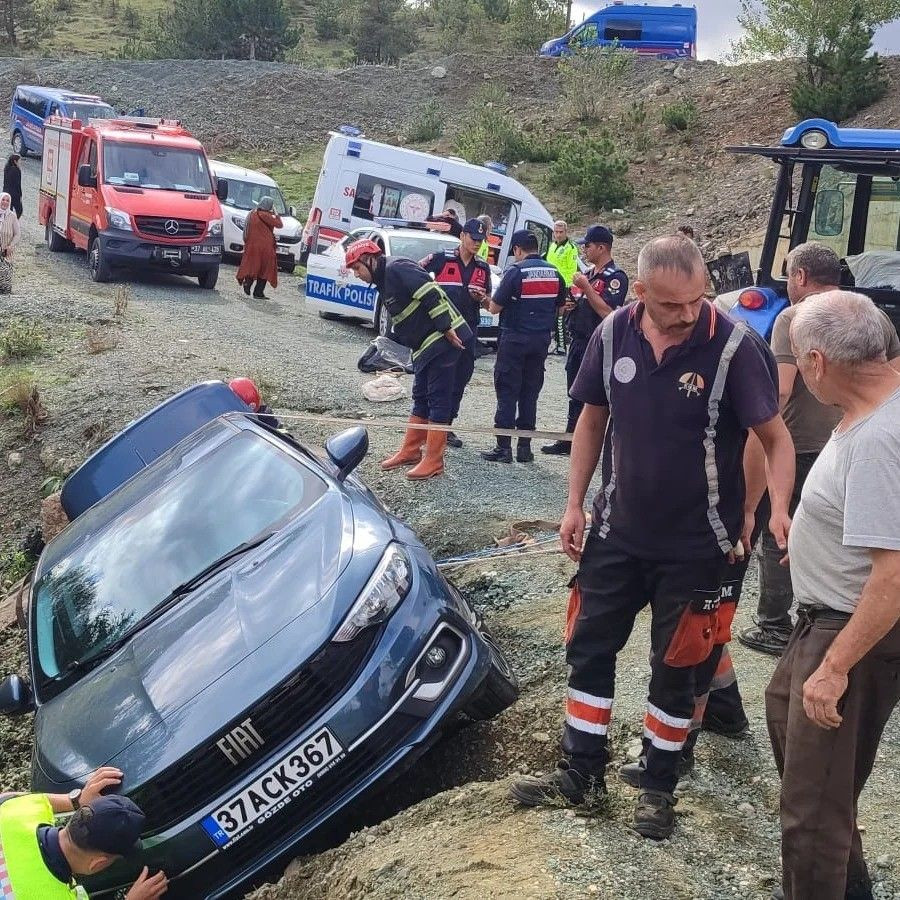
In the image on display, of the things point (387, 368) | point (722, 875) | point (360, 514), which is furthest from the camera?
point (387, 368)

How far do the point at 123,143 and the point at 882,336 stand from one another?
1655cm

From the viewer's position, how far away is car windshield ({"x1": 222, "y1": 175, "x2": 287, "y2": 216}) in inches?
832

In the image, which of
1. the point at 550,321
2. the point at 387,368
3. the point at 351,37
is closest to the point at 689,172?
the point at 387,368

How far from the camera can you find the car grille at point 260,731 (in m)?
3.53

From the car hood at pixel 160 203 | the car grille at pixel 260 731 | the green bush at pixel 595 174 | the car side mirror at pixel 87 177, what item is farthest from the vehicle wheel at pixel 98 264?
the car grille at pixel 260 731

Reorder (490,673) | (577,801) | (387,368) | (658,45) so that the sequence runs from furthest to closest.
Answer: (658,45), (387,368), (490,673), (577,801)

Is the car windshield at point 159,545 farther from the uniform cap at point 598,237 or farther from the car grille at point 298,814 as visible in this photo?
the uniform cap at point 598,237

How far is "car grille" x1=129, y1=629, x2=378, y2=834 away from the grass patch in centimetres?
961

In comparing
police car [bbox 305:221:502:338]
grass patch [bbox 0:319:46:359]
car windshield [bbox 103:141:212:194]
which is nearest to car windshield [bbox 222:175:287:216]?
car windshield [bbox 103:141:212:194]

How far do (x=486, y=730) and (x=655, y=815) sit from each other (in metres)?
1.22

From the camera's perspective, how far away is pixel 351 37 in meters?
51.4

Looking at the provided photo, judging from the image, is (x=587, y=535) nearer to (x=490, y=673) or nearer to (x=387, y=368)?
(x=490, y=673)

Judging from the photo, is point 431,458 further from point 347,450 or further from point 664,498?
point 664,498

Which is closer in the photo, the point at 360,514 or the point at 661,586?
the point at 661,586
